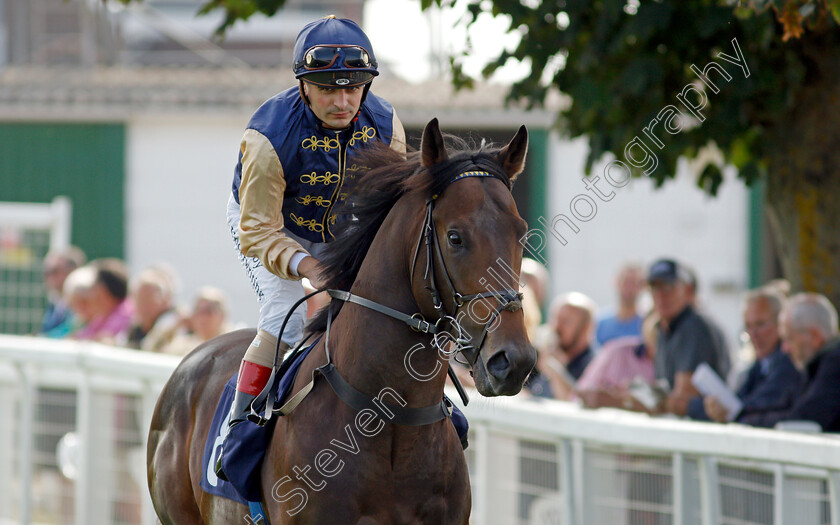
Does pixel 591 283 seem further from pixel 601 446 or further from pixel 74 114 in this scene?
pixel 601 446

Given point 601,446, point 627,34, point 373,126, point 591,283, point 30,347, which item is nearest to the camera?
point 373,126

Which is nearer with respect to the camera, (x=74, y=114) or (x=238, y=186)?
(x=238, y=186)

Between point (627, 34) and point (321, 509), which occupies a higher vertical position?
point (627, 34)

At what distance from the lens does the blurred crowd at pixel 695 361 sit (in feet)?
17.3

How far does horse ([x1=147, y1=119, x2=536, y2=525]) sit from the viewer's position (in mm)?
3035

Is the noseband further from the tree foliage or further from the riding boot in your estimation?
the tree foliage

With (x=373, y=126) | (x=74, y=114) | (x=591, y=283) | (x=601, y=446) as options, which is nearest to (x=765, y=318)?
(x=601, y=446)

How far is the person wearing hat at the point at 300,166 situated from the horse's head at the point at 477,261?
0.51m

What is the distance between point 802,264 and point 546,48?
206cm

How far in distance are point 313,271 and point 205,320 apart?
4.46 m

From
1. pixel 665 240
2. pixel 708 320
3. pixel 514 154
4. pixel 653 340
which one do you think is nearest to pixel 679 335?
pixel 708 320

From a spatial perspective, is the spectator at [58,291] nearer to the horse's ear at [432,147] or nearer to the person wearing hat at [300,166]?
the person wearing hat at [300,166]

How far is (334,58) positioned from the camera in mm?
3576

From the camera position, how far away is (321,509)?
3270 mm
